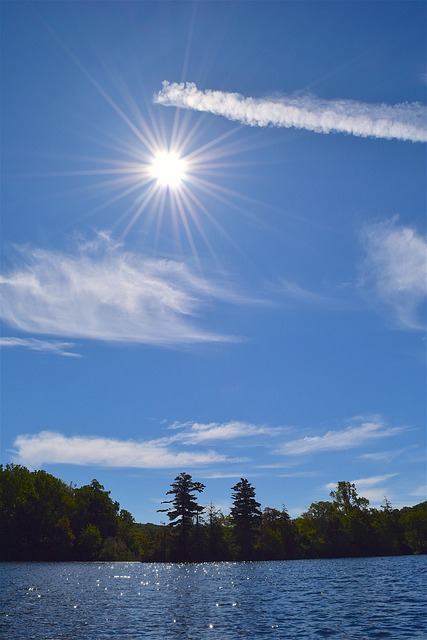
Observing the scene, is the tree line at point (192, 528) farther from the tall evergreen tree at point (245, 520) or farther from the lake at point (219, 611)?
the lake at point (219, 611)

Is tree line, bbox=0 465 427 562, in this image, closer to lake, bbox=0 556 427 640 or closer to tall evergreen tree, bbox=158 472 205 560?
tall evergreen tree, bbox=158 472 205 560

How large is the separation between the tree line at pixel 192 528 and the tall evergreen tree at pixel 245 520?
0.91 feet

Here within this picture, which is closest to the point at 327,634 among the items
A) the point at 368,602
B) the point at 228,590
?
the point at 368,602

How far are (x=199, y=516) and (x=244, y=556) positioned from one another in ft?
57.9

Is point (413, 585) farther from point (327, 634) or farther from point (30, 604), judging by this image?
point (30, 604)

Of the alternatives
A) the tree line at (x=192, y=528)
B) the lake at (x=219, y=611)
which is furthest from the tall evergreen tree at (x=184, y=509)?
the lake at (x=219, y=611)

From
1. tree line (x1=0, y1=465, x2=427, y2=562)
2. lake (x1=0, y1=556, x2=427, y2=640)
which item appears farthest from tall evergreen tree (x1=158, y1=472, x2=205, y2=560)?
lake (x1=0, y1=556, x2=427, y2=640)

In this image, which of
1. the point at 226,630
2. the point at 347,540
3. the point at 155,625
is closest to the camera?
the point at 226,630

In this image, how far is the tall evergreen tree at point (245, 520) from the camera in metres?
159

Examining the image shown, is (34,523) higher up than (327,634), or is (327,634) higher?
(34,523)

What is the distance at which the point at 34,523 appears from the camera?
529 ft

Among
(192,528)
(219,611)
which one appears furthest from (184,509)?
(219,611)

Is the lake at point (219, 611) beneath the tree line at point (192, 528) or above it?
beneath

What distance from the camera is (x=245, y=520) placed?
522ft
